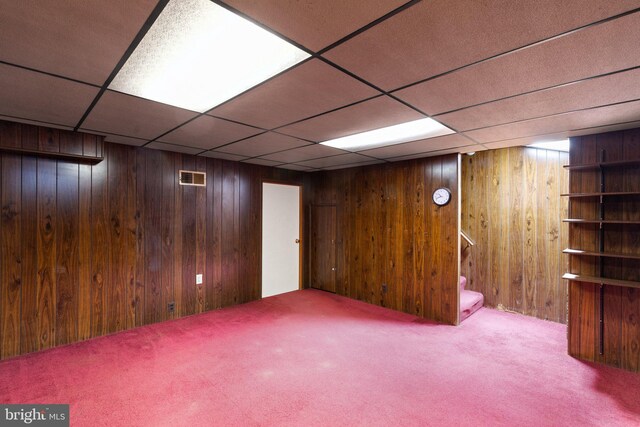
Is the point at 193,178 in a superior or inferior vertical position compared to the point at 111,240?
superior

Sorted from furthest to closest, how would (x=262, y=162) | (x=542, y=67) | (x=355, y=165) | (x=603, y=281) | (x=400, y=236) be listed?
(x=355, y=165) → (x=262, y=162) → (x=400, y=236) → (x=603, y=281) → (x=542, y=67)

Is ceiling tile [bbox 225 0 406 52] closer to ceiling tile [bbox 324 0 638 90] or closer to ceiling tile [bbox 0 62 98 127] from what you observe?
ceiling tile [bbox 324 0 638 90]

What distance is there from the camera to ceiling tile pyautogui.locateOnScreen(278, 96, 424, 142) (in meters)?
2.13

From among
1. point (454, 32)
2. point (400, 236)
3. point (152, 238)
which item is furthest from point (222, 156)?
point (454, 32)

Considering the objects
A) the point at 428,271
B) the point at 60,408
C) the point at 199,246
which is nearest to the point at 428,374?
the point at 428,271

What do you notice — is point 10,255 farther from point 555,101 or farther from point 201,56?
point 555,101

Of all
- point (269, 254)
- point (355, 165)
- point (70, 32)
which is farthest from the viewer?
point (269, 254)

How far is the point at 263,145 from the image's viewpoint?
3.37 meters

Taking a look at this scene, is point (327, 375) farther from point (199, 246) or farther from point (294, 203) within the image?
→ point (294, 203)

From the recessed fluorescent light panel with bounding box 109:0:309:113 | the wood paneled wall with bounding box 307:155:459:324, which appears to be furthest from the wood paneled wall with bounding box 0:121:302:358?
the recessed fluorescent light panel with bounding box 109:0:309:113

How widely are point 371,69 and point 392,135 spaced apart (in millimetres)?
1522

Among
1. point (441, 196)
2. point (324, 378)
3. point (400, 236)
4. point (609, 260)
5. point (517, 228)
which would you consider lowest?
point (324, 378)

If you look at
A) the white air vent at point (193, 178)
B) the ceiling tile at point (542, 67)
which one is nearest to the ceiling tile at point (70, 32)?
the ceiling tile at point (542, 67)

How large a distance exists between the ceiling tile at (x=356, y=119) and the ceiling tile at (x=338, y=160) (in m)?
1.05
